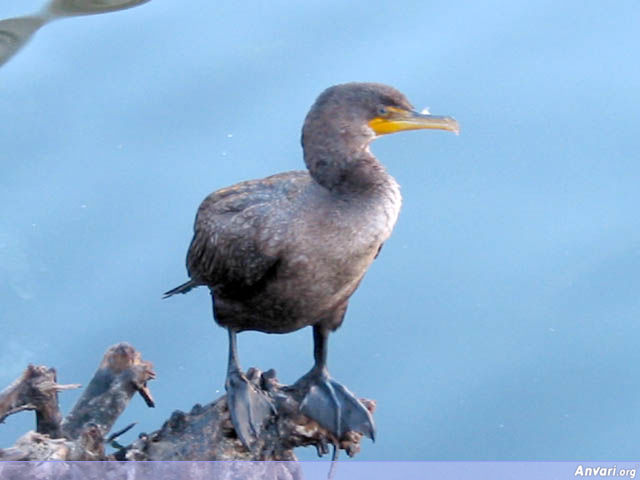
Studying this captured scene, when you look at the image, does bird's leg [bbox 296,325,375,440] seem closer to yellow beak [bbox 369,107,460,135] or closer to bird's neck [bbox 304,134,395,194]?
bird's neck [bbox 304,134,395,194]

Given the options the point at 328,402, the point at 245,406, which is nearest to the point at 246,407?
the point at 245,406

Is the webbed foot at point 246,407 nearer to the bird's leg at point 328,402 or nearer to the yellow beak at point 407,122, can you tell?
the bird's leg at point 328,402

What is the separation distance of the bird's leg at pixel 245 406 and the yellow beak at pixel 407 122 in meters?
0.86

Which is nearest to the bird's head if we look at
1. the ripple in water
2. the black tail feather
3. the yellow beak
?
the yellow beak

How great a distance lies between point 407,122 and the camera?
373cm

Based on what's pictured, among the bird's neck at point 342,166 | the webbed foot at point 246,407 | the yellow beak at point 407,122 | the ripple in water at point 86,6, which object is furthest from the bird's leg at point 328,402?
the ripple in water at point 86,6

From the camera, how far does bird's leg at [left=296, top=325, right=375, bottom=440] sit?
395cm

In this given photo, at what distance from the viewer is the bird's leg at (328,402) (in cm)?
395

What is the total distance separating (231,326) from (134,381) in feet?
1.15

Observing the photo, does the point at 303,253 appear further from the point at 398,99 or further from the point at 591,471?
the point at 591,471

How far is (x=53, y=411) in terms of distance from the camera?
390cm

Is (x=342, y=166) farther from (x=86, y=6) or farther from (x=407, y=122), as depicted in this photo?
(x=86, y=6)

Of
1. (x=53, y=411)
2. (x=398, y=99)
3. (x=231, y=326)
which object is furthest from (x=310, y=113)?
(x=53, y=411)

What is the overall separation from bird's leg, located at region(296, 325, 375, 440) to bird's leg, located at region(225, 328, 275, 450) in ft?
0.46
